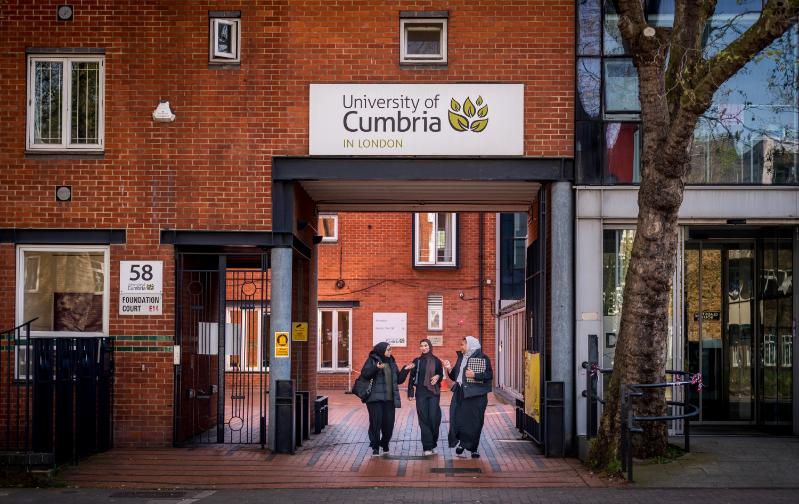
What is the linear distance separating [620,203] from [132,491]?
7.36 meters

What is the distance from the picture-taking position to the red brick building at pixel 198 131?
14.3 meters

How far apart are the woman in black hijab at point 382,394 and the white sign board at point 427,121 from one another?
2.84 m

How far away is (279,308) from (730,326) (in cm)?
681

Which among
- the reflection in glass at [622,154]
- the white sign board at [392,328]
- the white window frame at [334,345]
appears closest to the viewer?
the reflection in glass at [622,154]

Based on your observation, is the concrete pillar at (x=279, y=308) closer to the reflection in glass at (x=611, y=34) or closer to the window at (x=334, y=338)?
the reflection in glass at (x=611, y=34)

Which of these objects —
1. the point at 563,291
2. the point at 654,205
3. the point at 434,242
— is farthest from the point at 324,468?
the point at 434,242

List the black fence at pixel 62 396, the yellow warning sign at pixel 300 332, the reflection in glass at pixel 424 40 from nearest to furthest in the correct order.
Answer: the black fence at pixel 62 396 < the reflection in glass at pixel 424 40 < the yellow warning sign at pixel 300 332

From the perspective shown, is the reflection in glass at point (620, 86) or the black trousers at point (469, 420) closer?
the black trousers at point (469, 420)

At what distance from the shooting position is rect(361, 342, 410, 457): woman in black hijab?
1441cm

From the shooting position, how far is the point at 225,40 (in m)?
14.5

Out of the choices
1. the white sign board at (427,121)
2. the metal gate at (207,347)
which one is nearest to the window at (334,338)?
the metal gate at (207,347)

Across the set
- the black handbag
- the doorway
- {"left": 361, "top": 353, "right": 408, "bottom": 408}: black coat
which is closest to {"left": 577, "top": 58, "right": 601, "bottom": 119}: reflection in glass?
the doorway

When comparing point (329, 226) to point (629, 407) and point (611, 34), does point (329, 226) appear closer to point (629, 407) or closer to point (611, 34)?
point (611, 34)

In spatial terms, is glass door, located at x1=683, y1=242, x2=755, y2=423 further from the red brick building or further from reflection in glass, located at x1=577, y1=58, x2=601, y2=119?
the red brick building
